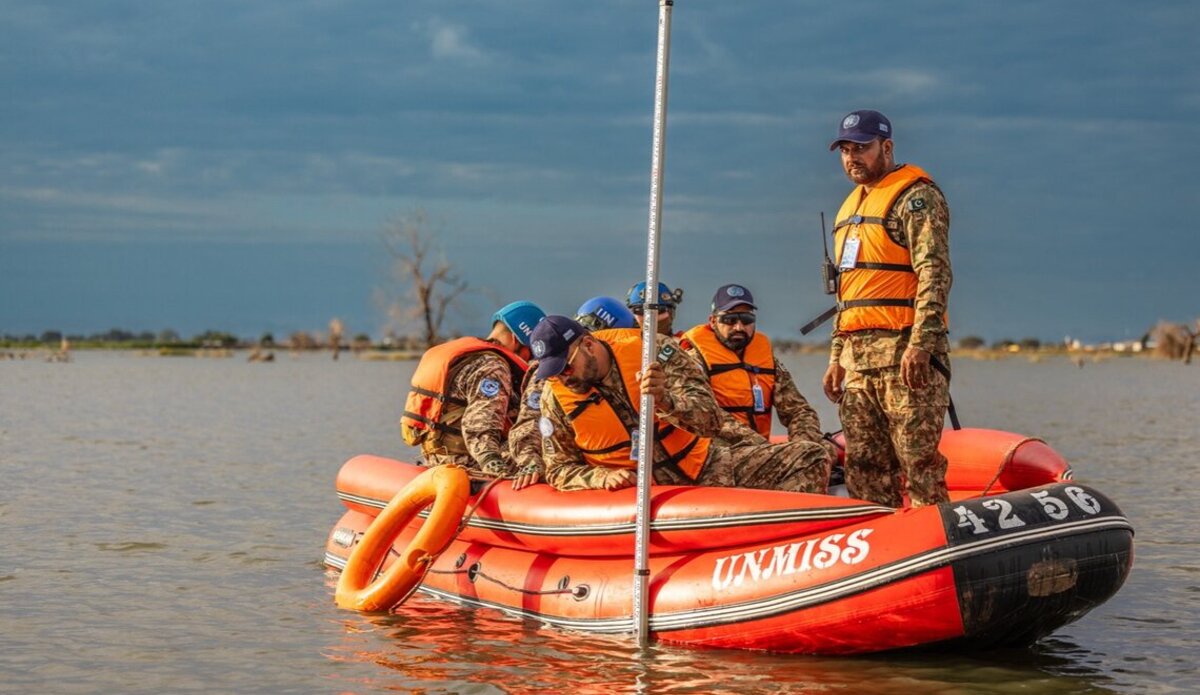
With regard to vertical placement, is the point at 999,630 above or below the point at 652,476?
below

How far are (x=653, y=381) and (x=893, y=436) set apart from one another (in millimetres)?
1227

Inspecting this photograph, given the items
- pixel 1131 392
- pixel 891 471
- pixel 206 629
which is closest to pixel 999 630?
pixel 891 471

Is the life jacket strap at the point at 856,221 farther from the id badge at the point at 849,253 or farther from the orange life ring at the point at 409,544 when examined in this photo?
the orange life ring at the point at 409,544

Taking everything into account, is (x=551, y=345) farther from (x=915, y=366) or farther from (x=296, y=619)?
(x=296, y=619)

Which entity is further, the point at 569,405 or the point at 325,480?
the point at 325,480

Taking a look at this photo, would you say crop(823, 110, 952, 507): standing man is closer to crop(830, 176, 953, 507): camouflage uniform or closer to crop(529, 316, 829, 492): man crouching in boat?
crop(830, 176, 953, 507): camouflage uniform

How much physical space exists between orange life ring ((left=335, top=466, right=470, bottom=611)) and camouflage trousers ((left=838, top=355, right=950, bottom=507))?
2.24m

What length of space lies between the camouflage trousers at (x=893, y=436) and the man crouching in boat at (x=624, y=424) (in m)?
0.43

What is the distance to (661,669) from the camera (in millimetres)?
6461

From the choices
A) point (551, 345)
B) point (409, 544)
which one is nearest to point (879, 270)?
point (551, 345)

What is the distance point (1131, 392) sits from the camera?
4106cm

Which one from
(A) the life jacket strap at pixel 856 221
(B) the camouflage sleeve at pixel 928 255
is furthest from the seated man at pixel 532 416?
(B) the camouflage sleeve at pixel 928 255

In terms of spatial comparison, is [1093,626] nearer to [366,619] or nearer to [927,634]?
[927,634]

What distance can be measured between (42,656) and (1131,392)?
38.8m
